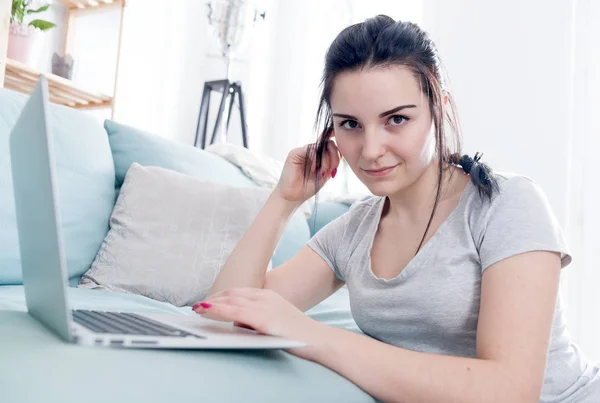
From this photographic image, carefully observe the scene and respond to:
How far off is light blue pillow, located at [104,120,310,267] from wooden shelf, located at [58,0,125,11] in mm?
1245

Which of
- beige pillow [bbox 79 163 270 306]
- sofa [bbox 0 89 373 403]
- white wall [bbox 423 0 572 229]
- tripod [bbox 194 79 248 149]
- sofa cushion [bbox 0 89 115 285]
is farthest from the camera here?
tripod [bbox 194 79 248 149]

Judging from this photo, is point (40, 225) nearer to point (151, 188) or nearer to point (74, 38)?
point (151, 188)

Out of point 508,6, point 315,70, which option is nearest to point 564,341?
point 508,6

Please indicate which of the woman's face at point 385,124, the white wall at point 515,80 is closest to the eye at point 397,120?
the woman's face at point 385,124

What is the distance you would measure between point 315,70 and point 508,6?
4.09 feet

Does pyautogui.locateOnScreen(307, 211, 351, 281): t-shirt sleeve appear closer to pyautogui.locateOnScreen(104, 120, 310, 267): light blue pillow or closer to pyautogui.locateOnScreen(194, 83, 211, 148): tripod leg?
pyautogui.locateOnScreen(104, 120, 310, 267): light blue pillow

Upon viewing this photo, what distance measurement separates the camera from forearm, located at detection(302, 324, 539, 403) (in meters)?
0.71

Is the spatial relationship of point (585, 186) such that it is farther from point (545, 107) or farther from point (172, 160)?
point (172, 160)

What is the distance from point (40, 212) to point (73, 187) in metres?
0.91

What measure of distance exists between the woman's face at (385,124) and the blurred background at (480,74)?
1764 mm

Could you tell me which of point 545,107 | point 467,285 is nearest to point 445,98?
point 467,285

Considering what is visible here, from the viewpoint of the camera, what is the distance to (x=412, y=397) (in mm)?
711

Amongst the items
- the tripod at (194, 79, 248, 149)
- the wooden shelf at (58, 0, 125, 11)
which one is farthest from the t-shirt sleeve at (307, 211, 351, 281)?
the tripod at (194, 79, 248, 149)

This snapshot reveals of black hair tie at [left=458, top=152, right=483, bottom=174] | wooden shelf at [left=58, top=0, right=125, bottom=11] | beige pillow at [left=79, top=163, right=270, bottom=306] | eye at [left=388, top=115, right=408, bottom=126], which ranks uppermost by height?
wooden shelf at [left=58, top=0, right=125, bottom=11]
